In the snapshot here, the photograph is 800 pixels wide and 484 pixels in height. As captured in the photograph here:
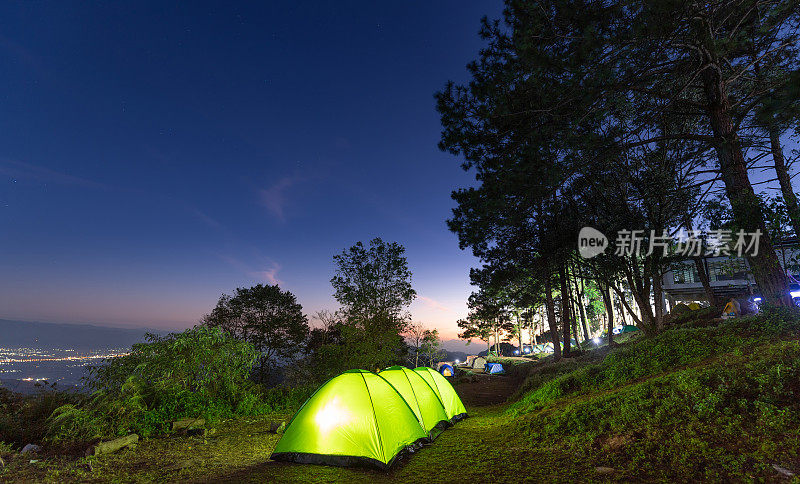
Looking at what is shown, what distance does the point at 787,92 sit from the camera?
24.2ft

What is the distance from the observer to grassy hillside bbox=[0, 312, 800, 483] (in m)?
4.40

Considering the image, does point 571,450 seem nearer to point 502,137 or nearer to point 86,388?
point 502,137

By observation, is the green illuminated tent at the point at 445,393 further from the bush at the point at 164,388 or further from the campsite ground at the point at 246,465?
the bush at the point at 164,388

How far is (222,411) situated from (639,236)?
1785cm

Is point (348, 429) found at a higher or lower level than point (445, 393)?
higher

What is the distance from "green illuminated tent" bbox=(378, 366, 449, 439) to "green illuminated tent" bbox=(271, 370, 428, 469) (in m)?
1.07

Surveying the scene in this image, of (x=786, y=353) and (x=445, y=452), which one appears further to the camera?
(x=445, y=452)

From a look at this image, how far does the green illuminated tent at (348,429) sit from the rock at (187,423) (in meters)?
4.29

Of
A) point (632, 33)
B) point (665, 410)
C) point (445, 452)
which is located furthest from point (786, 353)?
point (632, 33)

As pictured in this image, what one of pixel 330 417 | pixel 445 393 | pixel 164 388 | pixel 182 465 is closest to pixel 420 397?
pixel 445 393

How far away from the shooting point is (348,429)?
6473mm

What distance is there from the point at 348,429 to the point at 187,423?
5.75 meters

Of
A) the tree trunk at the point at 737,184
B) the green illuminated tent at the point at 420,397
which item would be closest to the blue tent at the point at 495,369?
the green illuminated tent at the point at 420,397

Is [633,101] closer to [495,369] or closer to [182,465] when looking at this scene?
[182,465]
